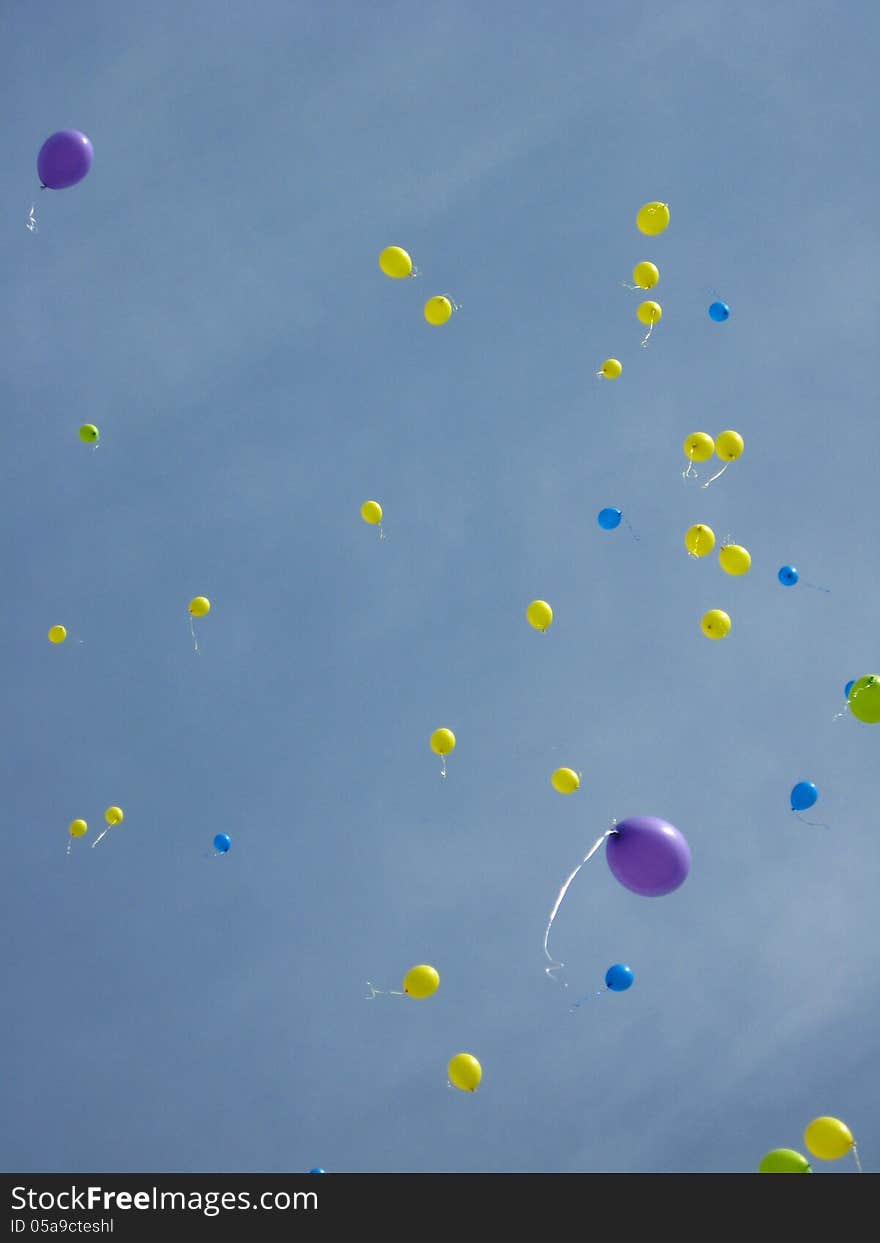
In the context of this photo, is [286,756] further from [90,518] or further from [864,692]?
[864,692]

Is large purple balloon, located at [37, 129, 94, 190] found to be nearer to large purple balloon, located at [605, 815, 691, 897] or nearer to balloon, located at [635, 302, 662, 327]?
balloon, located at [635, 302, 662, 327]

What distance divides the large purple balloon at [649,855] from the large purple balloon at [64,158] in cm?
769

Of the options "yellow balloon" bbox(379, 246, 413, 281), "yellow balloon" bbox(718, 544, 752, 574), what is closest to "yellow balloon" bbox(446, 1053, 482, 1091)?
"yellow balloon" bbox(718, 544, 752, 574)

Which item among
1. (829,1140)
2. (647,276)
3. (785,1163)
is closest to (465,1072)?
(785,1163)

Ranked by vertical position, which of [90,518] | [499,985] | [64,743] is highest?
[90,518]

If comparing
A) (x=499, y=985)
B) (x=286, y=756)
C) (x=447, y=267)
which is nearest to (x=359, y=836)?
(x=286, y=756)

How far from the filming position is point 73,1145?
16547mm

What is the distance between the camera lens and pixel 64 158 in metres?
10.8

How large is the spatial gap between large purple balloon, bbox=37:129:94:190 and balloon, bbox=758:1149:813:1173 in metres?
9.88

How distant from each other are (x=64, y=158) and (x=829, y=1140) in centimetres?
1007

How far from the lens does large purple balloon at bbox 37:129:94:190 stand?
10.8 meters

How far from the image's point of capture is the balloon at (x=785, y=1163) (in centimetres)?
711

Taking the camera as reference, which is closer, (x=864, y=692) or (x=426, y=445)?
(x=864, y=692)
